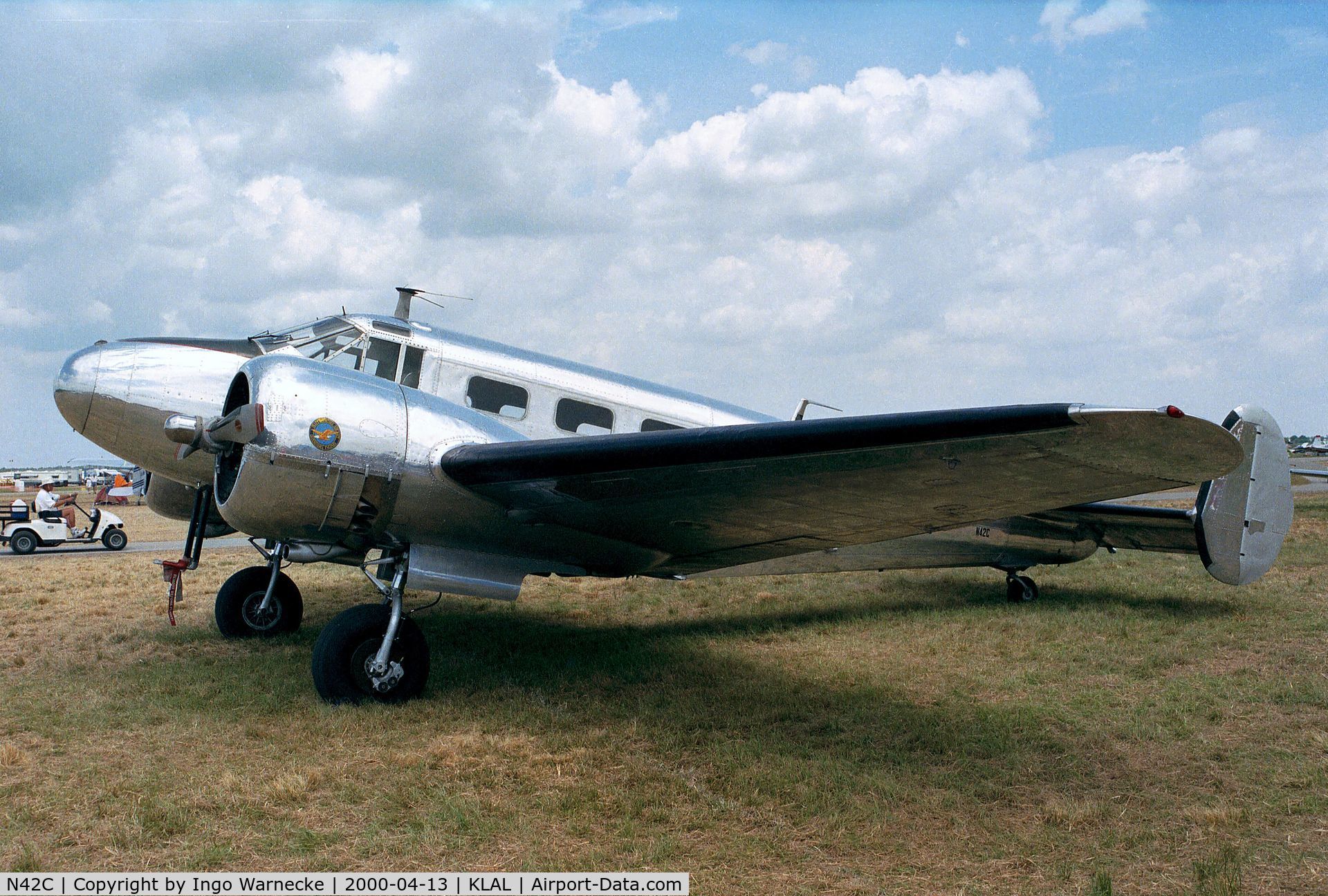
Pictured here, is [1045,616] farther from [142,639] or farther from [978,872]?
[142,639]

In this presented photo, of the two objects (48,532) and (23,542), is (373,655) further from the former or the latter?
(48,532)

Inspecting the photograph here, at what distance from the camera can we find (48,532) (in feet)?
53.5

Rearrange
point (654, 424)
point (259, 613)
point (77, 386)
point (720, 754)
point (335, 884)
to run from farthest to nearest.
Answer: point (259, 613) < point (654, 424) < point (77, 386) < point (720, 754) < point (335, 884)

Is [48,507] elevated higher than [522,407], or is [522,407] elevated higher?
[522,407]

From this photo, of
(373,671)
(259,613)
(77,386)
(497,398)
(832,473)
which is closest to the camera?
(832,473)

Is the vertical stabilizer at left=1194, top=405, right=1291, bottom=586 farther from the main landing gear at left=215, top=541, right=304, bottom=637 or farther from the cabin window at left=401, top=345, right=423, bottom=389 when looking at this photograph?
the main landing gear at left=215, top=541, right=304, bottom=637

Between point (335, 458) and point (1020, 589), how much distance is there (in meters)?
7.68

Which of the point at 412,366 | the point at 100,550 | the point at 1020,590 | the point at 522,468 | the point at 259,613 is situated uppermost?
the point at 412,366

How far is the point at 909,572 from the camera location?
1220 cm

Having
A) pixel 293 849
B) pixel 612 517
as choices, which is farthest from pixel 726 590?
pixel 293 849

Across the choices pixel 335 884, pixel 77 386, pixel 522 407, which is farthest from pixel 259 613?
pixel 335 884

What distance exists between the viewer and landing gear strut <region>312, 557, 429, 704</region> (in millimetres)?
5148

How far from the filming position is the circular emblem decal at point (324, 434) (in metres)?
4.88

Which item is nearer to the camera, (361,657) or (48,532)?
(361,657)
